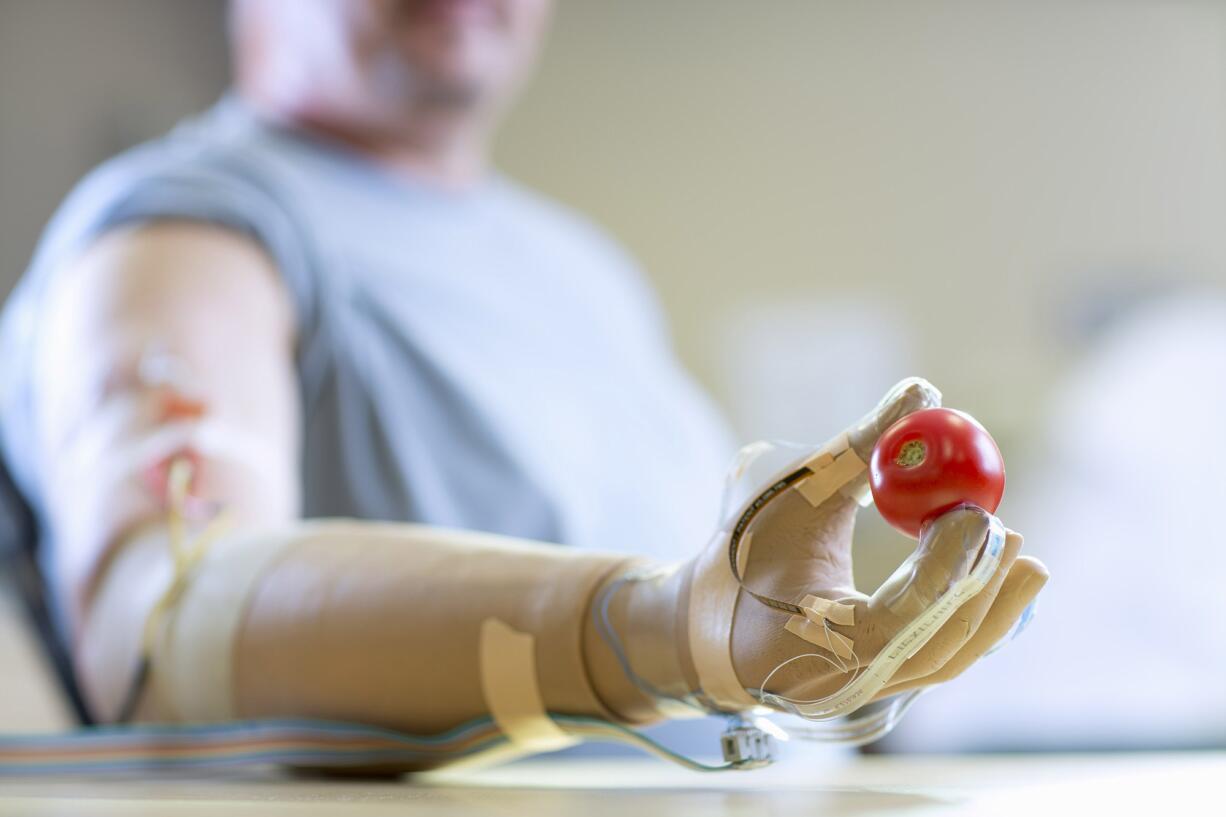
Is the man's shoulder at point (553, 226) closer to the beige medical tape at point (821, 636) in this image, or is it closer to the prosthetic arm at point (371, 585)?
the prosthetic arm at point (371, 585)

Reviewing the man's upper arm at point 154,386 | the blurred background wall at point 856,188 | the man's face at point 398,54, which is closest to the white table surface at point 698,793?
the man's upper arm at point 154,386

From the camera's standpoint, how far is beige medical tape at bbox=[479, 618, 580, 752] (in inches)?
17.2

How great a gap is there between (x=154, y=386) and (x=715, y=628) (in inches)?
13.4

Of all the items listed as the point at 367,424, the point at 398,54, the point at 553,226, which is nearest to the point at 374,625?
the point at 367,424

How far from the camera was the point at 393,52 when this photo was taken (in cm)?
88

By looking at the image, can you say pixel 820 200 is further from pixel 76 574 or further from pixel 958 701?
pixel 76 574

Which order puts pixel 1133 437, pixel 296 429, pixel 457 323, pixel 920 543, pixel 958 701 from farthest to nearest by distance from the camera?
pixel 1133 437
pixel 958 701
pixel 457 323
pixel 296 429
pixel 920 543

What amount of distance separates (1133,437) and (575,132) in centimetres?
105

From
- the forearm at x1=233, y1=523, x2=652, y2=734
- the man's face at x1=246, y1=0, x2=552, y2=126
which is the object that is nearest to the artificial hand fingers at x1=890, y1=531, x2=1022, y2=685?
the forearm at x1=233, y1=523, x2=652, y2=734

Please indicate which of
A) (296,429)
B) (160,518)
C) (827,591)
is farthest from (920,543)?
(296,429)

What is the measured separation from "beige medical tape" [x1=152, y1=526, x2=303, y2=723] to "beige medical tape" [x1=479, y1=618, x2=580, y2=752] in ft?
0.37

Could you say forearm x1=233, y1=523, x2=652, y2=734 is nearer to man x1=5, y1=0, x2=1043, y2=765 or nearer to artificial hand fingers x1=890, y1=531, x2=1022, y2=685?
man x1=5, y1=0, x2=1043, y2=765

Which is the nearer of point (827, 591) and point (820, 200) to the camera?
point (827, 591)

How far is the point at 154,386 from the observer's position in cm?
60
